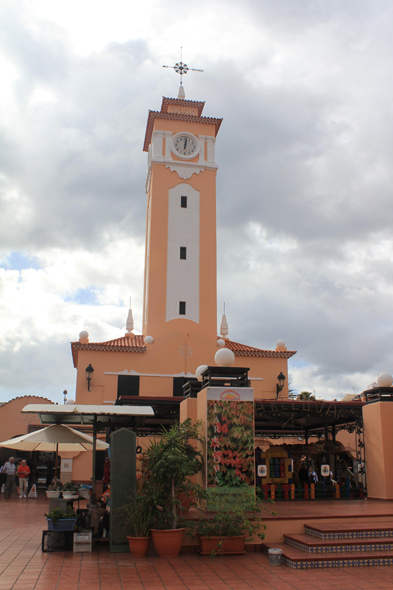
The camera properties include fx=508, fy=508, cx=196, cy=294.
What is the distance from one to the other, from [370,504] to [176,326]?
13.6 metres

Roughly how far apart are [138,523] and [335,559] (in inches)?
135

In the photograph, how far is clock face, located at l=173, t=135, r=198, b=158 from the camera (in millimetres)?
26516

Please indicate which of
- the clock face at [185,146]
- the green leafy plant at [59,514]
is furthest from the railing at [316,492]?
the clock face at [185,146]

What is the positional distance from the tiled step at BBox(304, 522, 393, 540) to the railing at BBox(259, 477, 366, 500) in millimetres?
3349

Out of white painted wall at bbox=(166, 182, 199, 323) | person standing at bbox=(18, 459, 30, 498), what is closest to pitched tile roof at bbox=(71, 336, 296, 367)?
white painted wall at bbox=(166, 182, 199, 323)

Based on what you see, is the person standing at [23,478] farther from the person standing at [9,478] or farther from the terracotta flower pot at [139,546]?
the terracotta flower pot at [139,546]

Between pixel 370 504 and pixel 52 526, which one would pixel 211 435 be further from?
pixel 370 504

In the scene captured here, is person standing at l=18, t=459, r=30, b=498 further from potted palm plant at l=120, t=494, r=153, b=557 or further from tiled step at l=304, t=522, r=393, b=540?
tiled step at l=304, t=522, r=393, b=540

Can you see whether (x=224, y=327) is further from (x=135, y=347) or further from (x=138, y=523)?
(x=138, y=523)

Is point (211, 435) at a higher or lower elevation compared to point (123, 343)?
lower

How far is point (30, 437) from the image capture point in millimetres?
11188

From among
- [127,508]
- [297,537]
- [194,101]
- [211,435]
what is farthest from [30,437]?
[194,101]

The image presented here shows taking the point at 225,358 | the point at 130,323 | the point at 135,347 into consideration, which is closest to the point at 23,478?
the point at 135,347

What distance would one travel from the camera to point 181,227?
25.3 meters
